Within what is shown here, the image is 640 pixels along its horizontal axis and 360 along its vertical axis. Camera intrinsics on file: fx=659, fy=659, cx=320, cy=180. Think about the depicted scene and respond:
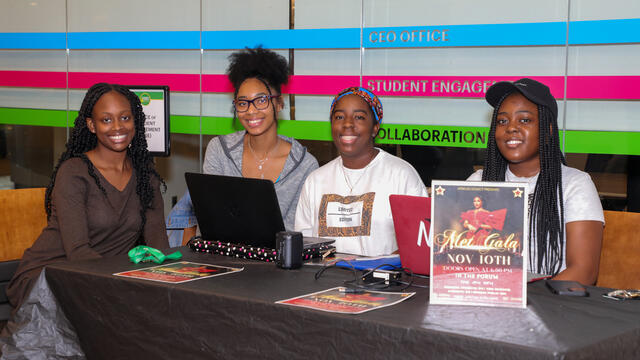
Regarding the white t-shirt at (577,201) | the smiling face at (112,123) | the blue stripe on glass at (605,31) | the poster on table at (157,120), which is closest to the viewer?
the white t-shirt at (577,201)

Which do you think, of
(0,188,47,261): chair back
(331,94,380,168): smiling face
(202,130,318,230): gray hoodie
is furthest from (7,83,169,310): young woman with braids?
(331,94,380,168): smiling face

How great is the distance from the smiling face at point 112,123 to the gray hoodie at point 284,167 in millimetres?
543

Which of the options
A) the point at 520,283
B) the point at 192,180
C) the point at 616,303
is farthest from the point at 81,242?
the point at 616,303

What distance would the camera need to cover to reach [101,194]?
2.93 meters

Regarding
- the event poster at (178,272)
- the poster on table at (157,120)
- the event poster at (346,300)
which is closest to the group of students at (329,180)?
the event poster at (178,272)

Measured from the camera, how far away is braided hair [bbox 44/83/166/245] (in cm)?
306

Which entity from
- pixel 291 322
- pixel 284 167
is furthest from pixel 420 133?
pixel 291 322

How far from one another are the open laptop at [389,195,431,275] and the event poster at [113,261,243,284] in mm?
555

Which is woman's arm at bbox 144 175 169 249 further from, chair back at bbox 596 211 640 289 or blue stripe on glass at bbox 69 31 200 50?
blue stripe on glass at bbox 69 31 200 50

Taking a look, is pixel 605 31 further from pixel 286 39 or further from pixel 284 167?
pixel 286 39

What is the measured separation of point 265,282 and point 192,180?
0.64 metres

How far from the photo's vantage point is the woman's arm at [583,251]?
2.23m

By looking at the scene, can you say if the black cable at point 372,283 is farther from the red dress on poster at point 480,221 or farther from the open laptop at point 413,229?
the red dress on poster at point 480,221

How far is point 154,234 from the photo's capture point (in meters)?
3.10
